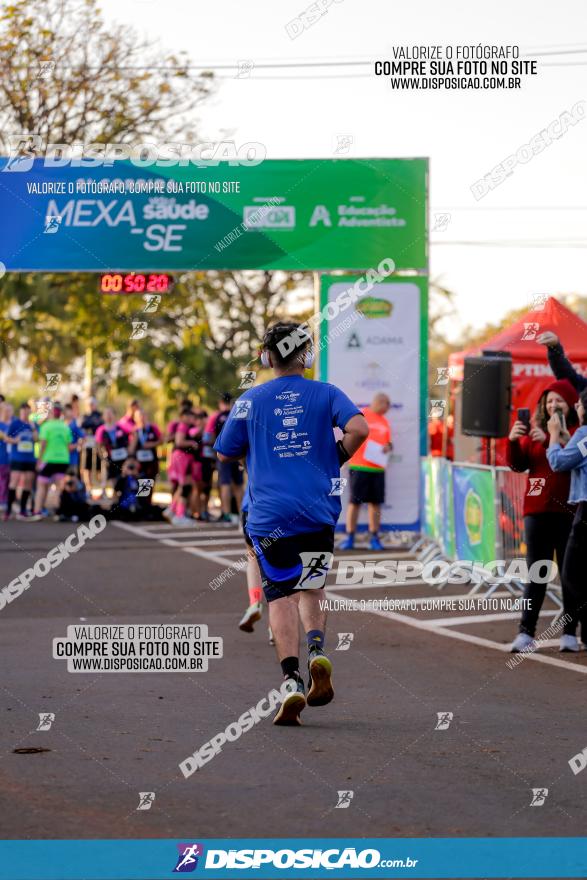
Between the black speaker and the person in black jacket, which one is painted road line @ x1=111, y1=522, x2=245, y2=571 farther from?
the person in black jacket

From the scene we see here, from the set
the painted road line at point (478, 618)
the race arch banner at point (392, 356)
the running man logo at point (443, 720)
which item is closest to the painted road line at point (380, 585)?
the painted road line at point (478, 618)

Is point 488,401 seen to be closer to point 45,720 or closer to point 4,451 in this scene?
point 45,720

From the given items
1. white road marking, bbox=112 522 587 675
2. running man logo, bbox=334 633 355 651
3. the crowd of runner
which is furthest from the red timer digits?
running man logo, bbox=334 633 355 651

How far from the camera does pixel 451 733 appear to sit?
A: 718cm

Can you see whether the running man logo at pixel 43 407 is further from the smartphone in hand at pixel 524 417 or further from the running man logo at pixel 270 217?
the smartphone in hand at pixel 524 417

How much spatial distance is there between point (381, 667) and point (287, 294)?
36.2 m

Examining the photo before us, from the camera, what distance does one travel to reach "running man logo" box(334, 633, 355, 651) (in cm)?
1038

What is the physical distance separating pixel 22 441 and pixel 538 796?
19.7 m

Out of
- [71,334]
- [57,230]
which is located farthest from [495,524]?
[71,334]

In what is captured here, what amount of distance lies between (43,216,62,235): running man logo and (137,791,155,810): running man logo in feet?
51.0

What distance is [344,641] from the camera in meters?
Result: 10.7

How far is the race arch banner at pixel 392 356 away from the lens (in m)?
20.2

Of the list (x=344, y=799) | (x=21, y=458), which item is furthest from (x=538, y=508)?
(x=21, y=458)

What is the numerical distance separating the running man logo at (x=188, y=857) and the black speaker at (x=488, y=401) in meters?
9.11
